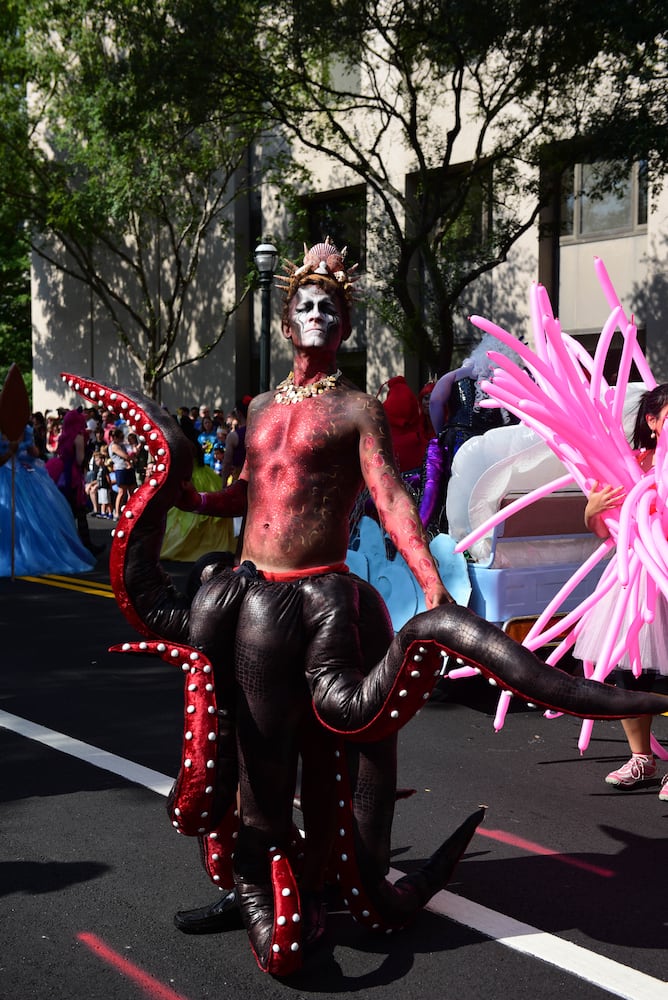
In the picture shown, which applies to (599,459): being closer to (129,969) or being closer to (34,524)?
(129,969)

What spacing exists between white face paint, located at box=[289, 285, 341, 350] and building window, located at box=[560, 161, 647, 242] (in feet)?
50.0

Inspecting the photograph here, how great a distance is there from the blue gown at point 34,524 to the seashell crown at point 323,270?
9.25 meters

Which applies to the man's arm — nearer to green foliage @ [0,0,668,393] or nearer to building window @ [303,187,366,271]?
green foliage @ [0,0,668,393]

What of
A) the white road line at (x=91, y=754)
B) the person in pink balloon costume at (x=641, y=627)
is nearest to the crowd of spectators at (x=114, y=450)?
the white road line at (x=91, y=754)

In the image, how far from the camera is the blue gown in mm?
12602

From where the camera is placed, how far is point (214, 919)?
145 inches

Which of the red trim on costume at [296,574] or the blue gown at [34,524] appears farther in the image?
the blue gown at [34,524]

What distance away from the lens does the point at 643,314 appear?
18438 millimetres

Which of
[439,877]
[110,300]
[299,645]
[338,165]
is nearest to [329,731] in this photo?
[299,645]

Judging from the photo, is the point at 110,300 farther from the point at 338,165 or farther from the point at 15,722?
the point at 15,722

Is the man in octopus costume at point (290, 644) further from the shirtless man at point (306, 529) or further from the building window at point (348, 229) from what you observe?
the building window at point (348, 229)

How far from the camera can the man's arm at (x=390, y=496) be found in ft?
10.8

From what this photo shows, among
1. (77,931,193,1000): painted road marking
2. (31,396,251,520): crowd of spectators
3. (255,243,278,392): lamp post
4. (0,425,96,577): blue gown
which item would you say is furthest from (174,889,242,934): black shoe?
(31,396,251,520): crowd of spectators

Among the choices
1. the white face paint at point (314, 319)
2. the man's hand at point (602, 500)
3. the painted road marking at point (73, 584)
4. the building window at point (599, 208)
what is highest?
the building window at point (599, 208)
